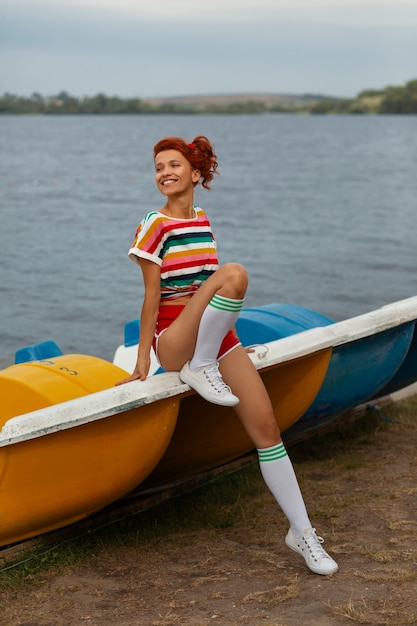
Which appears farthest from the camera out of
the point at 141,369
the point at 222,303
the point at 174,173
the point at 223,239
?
the point at 223,239

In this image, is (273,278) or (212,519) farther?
(273,278)

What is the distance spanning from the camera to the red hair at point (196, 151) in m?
3.88

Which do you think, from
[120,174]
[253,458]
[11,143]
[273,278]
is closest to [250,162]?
[120,174]

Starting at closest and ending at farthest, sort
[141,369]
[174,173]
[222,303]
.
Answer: [222,303] → [141,369] → [174,173]

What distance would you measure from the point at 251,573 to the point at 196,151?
160 cm

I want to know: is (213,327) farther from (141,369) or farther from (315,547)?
(315,547)

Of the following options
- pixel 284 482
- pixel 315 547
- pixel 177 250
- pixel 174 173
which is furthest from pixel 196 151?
pixel 315 547

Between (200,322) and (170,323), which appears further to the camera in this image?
(170,323)

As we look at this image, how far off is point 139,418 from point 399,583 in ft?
3.59

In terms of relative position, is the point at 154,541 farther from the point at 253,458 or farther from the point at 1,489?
the point at 253,458

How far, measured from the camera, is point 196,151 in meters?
3.90

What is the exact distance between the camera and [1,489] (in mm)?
3803

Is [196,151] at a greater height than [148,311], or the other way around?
[196,151]

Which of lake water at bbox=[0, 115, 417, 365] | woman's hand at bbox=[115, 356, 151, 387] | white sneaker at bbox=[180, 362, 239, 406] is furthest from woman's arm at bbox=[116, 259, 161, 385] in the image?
lake water at bbox=[0, 115, 417, 365]
